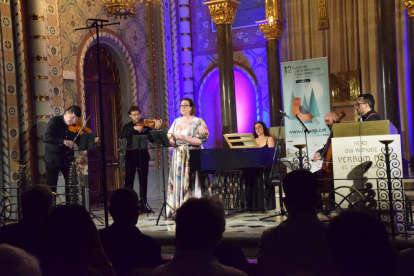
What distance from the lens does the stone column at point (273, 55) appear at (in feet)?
35.5

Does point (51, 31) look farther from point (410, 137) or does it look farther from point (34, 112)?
point (410, 137)

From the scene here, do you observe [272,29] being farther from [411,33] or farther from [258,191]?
[258,191]

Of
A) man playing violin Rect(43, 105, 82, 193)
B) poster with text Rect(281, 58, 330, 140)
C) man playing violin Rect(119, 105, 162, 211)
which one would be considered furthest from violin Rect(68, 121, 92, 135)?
poster with text Rect(281, 58, 330, 140)

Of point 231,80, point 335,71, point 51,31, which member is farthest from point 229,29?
point 51,31

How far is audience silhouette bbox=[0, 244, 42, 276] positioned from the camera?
1.25 m

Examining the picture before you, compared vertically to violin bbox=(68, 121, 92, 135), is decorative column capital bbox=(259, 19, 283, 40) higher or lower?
higher

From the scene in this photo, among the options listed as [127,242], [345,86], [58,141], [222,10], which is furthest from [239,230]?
[222,10]

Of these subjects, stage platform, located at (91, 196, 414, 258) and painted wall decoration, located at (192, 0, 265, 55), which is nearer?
stage platform, located at (91, 196, 414, 258)

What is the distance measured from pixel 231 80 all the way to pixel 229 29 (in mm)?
1053

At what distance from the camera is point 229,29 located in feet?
34.3

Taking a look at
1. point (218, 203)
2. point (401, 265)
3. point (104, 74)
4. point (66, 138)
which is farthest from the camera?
point (104, 74)

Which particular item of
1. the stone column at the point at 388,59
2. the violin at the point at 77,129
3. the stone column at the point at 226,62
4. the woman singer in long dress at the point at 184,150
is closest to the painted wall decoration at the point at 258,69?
the stone column at the point at 226,62

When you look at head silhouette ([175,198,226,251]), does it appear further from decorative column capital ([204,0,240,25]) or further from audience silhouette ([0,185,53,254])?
decorative column capital ([204,0,240,25])

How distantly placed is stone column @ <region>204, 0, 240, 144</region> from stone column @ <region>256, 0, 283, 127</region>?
90 cm
